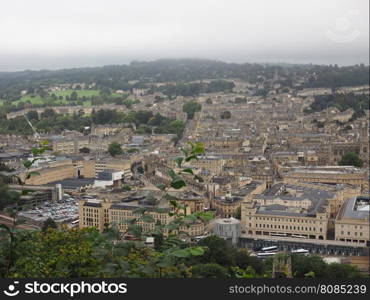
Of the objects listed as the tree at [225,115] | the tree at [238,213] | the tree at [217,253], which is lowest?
the tree at [238,213]

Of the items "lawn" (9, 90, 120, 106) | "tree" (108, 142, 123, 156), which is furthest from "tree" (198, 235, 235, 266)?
"lawn" (9, 90, 120, 106)

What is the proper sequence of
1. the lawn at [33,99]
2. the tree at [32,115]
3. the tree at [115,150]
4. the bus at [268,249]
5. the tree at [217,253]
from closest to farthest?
the tree at [217,253], the bus at [268,249], the tree at [115,150], the tree at [32,115], the lawn at [33,99]

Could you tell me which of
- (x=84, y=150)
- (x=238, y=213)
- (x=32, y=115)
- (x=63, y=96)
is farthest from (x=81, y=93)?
(x=238, y=213)

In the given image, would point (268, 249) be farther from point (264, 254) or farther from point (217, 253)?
point (217, 253)

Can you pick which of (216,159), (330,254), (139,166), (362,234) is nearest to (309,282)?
(330,254)

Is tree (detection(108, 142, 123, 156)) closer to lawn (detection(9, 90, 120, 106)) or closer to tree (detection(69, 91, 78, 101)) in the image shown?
lawn (detection(9, 90, 120, 106))

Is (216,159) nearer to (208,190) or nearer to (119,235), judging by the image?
(208,190)

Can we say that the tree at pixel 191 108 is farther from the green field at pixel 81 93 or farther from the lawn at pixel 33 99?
the green field at pixel 81 93

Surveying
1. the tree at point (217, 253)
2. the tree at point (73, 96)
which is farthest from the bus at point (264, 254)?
the tree at point (73, 96)
